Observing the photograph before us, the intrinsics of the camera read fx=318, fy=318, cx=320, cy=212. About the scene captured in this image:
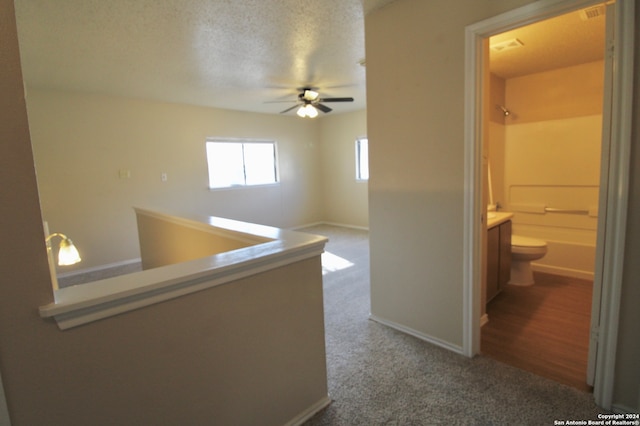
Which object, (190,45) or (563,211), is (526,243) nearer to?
(563,211)

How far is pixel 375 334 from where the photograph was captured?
7.93 ft

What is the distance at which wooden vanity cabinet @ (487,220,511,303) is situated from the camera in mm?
2641

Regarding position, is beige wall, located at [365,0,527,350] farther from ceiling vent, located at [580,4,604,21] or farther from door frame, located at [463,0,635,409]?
ceiling vent, located at [580,4,604,21]

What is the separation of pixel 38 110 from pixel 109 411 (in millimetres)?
4252

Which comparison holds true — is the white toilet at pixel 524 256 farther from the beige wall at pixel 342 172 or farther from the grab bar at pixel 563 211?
the beige wall at pixel 342 172

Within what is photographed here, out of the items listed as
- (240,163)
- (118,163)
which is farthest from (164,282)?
(240,163)

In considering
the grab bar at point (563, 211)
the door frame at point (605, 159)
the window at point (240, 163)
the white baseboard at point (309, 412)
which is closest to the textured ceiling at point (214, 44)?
the door frame at point (605, 159)

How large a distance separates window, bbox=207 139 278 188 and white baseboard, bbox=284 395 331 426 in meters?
4.43

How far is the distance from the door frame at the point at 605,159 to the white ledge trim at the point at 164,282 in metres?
1.04

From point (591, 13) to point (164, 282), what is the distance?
313cm

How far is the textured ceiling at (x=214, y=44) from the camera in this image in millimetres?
2154

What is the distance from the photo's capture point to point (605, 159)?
156 centimetres

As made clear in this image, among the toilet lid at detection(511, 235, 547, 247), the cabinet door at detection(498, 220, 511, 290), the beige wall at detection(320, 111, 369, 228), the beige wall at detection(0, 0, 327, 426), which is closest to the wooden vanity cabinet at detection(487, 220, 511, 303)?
the cabinet door at detection(498, 220, 511, 290)

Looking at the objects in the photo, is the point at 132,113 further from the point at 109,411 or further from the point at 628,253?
the point at 628,253
